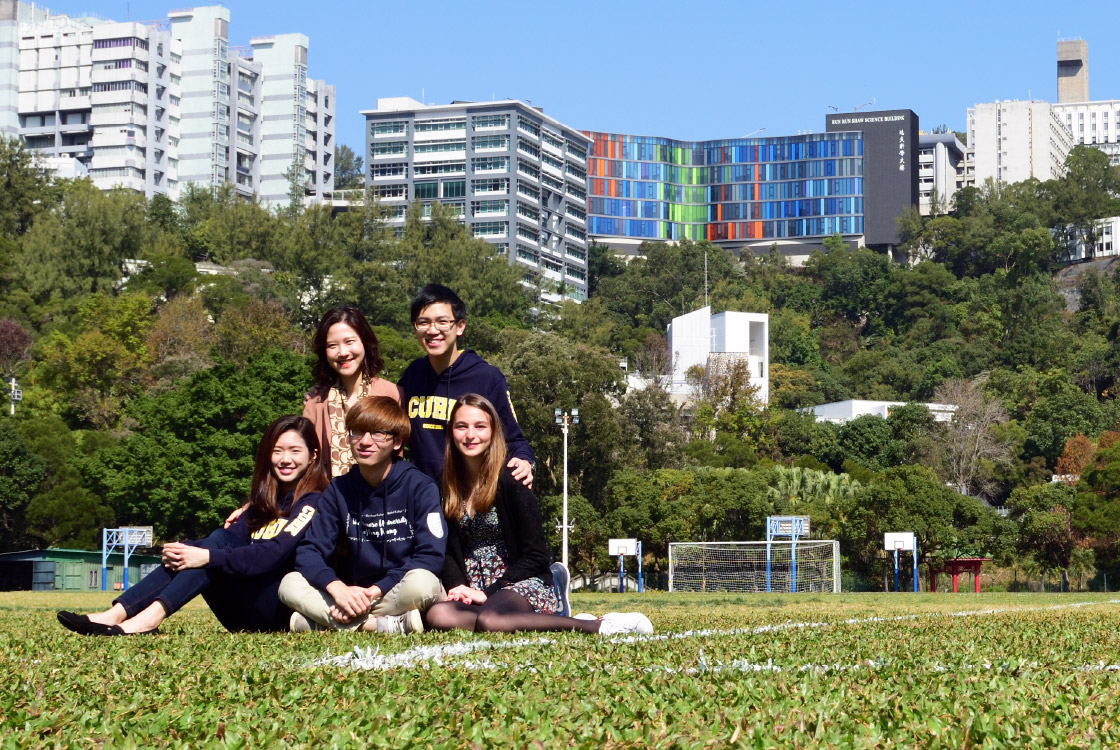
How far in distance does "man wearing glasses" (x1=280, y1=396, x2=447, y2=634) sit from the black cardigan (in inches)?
9.4

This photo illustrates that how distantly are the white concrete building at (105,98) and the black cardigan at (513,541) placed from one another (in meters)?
114

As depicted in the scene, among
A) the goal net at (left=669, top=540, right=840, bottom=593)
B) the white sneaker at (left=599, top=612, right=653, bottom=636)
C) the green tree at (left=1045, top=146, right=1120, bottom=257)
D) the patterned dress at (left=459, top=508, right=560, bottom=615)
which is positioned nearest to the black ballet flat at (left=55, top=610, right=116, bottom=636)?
the patterned dress at (left=459, top=508, right=560, bottom=615)

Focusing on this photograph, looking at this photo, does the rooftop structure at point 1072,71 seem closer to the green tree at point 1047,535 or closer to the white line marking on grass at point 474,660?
the green tree at point 1047,535

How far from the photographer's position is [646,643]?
5.57 metres

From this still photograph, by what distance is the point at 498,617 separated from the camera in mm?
6266

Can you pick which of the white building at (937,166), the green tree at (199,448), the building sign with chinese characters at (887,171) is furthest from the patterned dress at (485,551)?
the white building at (937,166)

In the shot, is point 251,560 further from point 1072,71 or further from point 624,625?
point 1072,71

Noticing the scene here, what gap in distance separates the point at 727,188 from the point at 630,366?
5767 centimetres

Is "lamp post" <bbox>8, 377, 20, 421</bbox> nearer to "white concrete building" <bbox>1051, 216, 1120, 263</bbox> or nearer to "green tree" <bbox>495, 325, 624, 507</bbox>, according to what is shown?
"green tree" <bbox>495, 325, 624, 507</bbox>

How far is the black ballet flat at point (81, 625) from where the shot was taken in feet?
20.0

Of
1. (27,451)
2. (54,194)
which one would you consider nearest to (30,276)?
(54,194)

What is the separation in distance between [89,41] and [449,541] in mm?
121731

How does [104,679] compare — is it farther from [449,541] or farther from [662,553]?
[662,553]

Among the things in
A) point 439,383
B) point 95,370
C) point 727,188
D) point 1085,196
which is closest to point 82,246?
point 95,370
